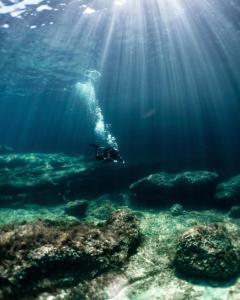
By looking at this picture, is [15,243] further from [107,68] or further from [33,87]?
[33,87]

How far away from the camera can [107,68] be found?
1422 inches

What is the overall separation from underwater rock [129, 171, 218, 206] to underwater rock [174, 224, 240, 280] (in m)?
7.85

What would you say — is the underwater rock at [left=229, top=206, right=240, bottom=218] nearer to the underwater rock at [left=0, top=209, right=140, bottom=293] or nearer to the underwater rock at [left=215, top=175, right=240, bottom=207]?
the underwater rock at [left=215, top=175, right=240, bottom=207]

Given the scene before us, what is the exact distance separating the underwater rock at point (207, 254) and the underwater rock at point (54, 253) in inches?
56.6

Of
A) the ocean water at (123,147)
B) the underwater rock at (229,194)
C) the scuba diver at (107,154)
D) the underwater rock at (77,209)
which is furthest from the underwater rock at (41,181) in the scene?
the scuba diver at (107,154)

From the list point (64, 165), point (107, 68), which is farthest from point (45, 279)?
point (107, 68)

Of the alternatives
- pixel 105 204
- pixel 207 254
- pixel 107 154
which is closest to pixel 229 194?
pixel 105 204

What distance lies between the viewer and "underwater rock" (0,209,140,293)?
6004 mm

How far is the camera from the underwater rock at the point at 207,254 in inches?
279

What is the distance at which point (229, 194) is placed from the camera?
596 inches

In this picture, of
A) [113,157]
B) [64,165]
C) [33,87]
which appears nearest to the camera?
[113,157]

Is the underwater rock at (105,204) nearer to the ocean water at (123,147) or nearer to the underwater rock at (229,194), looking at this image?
the ocean water at (123,147)

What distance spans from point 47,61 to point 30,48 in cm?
438

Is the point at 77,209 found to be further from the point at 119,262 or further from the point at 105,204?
the point at 119,262
